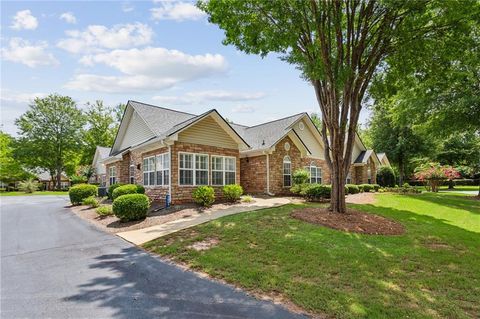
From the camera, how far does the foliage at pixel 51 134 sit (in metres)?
45.0

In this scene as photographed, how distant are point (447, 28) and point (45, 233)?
16.3m

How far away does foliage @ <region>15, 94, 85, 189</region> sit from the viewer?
44969mm

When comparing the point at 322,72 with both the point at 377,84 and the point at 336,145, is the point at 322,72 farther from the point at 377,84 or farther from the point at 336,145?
the point at 377,84

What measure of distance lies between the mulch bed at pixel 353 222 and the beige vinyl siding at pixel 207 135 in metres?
6.59

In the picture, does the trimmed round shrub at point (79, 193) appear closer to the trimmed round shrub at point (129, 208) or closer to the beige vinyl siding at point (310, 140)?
the trimmed round shrub at point (129, 208)

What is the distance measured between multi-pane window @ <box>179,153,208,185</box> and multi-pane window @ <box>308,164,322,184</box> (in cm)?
1123

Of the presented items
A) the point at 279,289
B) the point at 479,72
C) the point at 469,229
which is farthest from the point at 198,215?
the point at 479,72

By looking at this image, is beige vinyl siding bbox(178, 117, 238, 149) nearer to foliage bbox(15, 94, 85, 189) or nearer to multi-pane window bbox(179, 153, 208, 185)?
multi-pane window bbox(179, 153, 208, 185)

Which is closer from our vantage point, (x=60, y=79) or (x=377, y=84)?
(x=60, y=79)

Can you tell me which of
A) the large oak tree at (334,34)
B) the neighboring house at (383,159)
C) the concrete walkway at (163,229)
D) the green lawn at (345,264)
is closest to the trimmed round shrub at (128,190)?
the concrete walkway at (163,229)

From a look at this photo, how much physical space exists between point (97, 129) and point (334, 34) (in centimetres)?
4884

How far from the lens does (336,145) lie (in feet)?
34.8

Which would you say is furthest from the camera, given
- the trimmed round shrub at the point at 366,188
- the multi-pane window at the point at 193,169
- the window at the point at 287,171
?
the trimmed round shrub at the point at 366,188

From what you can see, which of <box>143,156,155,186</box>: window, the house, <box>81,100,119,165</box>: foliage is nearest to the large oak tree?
the house
